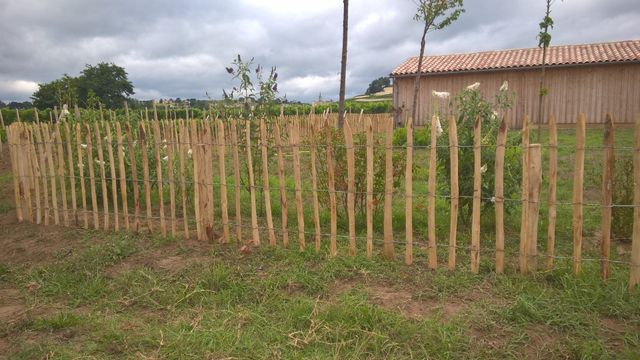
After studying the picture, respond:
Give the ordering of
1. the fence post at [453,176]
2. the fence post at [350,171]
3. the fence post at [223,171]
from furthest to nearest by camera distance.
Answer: the fence post at [223,171] < the fence post at [350,171] < the fence post at [453,176]

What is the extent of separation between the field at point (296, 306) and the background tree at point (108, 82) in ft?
109

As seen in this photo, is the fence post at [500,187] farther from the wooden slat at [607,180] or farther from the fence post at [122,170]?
the fence post at [122,170]

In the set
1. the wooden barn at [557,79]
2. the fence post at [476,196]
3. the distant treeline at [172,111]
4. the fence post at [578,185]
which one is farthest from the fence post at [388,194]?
the wooden barn at [557,79]

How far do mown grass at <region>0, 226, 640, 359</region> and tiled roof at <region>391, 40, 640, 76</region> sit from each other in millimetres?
17810

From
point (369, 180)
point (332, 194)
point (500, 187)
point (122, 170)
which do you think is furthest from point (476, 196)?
point (122, 170)

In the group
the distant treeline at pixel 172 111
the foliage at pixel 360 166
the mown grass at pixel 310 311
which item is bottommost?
the mown grass at pixel 310 311

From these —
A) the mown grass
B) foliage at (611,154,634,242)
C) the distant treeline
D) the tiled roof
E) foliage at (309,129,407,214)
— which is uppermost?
the tiled roof

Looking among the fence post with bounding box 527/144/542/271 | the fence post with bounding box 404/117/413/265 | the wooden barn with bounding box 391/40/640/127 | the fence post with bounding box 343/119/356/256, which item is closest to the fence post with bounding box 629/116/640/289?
the fence post with bounding box 527/144/542/271

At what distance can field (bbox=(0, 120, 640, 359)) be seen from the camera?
283cm

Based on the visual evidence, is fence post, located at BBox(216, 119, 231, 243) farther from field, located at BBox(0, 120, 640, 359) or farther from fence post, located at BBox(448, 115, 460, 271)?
fence post, located at BBox(448, 115, 460, 271)

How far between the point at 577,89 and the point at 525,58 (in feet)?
8.88

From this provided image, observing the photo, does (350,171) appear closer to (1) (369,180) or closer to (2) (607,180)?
(1) (369,180)

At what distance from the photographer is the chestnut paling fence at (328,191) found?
3598mm

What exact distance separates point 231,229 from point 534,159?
3.29 meters
